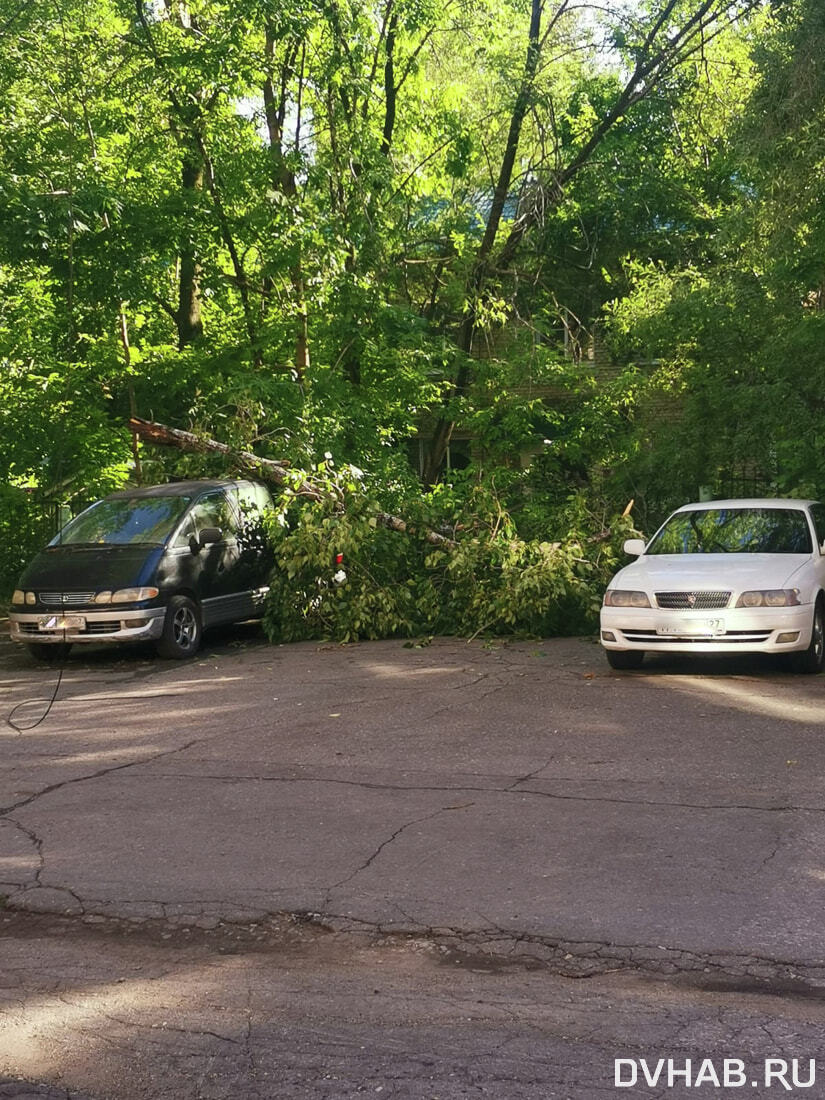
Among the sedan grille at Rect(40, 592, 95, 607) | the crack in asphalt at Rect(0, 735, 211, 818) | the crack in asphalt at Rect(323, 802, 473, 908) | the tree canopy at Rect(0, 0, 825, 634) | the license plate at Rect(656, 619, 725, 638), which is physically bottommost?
the crack in asphalt at Rect(0, 735, 211, 818)

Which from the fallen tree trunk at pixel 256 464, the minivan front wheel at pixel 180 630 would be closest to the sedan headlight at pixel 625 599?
the fallen tree trunk at pixel 256 464

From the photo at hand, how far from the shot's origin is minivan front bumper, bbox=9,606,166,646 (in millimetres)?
13414

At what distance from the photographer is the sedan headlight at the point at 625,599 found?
1125cm

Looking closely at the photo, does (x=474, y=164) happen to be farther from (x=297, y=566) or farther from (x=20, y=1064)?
(x=20, y=1064)

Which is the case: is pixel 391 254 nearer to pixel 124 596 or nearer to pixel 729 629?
pixel 124 596

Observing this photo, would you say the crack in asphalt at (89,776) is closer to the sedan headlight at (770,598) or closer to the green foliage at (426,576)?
the sedan headlight at (770,598)

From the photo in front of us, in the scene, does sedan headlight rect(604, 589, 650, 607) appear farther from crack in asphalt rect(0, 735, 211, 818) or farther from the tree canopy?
crack in asphalt rect(0, 735, 211, 818)

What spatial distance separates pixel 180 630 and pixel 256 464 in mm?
3031

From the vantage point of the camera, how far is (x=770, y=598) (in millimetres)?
10883

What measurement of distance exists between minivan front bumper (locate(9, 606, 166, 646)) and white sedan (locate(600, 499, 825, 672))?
5078mm

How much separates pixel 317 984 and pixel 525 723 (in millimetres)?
5103

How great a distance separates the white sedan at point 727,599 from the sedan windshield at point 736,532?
0.02 meters

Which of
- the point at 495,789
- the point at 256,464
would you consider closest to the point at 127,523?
the point at 256,464

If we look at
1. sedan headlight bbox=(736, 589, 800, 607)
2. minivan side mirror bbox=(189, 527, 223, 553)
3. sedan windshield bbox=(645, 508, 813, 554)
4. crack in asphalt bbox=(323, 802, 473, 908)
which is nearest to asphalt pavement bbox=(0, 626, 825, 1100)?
crack in asphalt bbox=(323, 802, 473, 908)
